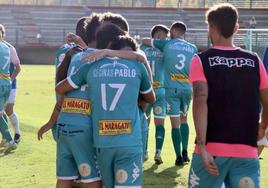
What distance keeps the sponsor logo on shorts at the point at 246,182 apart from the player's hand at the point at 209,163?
0.64 ft

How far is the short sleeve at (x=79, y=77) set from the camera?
528 cm

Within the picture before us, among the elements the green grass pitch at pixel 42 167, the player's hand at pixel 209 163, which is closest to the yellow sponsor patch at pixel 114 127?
the player's hand at pixel 209 163

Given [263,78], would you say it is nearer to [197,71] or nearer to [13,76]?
[197,71]

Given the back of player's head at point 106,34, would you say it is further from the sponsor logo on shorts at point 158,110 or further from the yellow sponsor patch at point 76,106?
the sponsor logo on shorts at point 158,110

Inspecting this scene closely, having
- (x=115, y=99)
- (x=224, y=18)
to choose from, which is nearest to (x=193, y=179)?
(x=115, y=99)

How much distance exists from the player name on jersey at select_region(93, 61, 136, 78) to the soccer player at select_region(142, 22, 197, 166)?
4719 millimetres

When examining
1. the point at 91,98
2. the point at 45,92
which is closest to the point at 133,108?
the point at 91,98

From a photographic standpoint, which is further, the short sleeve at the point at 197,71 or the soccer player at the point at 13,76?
the soccer player at the point at 13,76

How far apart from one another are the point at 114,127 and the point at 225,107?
989 millimetres

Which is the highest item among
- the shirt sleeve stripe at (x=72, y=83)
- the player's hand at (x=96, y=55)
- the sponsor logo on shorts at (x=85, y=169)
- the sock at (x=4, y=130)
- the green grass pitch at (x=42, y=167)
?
the player's hand at (x=96, y=55)

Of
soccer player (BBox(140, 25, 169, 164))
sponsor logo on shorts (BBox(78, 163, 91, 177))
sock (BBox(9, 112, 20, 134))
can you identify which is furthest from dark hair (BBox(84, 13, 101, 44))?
sock (BBox(9, 112, 20, 134))

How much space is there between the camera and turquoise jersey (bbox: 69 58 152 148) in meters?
5.09

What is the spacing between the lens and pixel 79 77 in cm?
533

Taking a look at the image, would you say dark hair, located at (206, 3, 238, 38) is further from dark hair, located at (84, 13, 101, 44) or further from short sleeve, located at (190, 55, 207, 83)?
dark hair, located at (84, 13, 101, 44)
